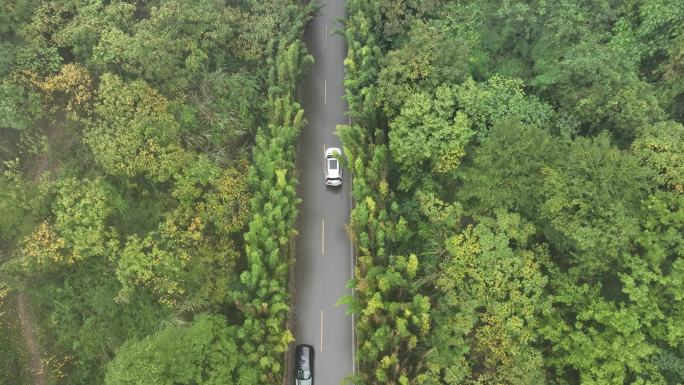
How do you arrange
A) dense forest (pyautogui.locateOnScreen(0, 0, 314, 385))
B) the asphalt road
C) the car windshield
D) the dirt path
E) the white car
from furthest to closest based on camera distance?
the white car
the asphalt road
the dirt path
the car windshield
dense forest (pyautogui.locateOnScreen(0, 0, 314, 385))

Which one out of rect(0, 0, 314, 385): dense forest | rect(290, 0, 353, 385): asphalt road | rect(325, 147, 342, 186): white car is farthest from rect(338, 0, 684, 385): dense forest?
rect(0, 0, 314, 385): dense forest

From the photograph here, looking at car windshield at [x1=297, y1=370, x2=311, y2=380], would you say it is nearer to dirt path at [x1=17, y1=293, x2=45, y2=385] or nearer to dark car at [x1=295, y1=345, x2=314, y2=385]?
dark car at [x1=295, y1=345, x2=314, y2=385]

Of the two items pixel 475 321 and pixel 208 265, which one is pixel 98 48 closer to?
pixel 208 265

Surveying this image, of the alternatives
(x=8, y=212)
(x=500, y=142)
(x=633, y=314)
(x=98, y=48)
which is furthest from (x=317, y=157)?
(x=633, y=314)

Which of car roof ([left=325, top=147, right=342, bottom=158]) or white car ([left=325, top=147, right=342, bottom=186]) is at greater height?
car roof ([left=325, top=147, right=342, bottom=158])

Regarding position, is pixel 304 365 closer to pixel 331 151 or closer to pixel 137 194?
pixel 331 151

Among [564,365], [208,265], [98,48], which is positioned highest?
[98,48]
